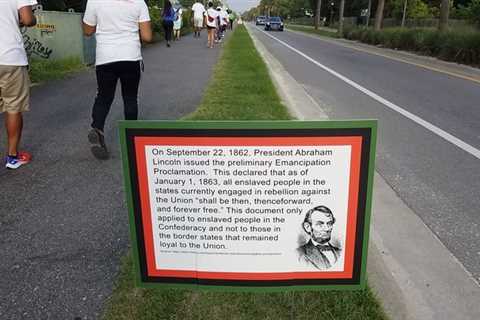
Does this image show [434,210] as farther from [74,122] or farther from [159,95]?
[159,95]

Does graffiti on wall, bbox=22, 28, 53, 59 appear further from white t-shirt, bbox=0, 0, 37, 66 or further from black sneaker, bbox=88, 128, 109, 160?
black sneaker, bbox=88, 128, 109, 160

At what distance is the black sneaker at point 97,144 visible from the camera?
4.59 metres

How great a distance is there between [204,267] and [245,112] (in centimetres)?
425

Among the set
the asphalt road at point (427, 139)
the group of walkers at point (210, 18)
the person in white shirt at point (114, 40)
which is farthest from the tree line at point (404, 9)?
the person in white shirt at point (114, 40)

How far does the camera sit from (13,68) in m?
4.17

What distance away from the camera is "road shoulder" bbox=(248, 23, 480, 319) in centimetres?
243

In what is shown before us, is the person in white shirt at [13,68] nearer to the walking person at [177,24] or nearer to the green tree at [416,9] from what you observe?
the walking person at [177,24]

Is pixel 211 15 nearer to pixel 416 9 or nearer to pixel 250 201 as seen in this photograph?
pixel 250 201

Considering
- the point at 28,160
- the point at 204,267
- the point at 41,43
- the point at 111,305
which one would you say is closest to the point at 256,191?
the point at 204,267

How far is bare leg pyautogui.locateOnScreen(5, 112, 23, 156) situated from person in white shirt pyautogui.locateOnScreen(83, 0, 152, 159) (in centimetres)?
68

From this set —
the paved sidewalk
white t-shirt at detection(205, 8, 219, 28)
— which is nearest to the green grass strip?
the paved sidewalk

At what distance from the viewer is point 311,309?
2422 mm

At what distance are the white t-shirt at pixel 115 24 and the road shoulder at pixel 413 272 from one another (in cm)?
271

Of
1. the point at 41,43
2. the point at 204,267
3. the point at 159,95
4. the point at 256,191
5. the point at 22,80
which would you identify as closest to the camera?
the point at 256,191
